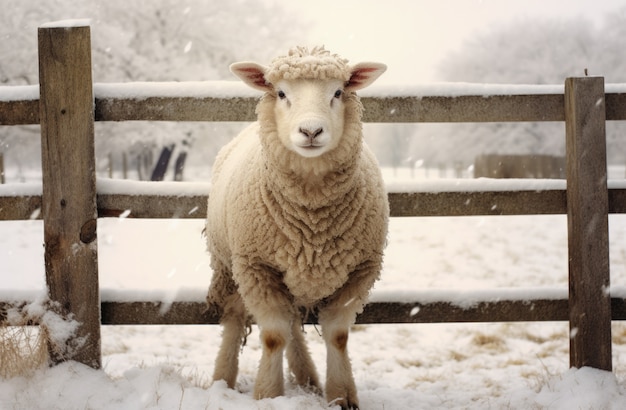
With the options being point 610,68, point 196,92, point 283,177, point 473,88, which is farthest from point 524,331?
point 610,68

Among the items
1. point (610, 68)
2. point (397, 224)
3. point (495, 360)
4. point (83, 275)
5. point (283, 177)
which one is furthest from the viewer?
point (610, 68)

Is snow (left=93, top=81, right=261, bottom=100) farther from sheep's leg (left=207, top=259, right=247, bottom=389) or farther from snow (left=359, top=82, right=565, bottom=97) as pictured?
sheep's leg (left=207, top=259, right=247, bottom=389)

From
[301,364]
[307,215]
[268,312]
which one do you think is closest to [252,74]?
[307,215]

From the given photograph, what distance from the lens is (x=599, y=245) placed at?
10.0 feet

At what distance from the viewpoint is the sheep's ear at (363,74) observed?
273 cm

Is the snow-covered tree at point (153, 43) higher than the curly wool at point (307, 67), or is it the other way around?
the snow-covered tree at point (153, 43)

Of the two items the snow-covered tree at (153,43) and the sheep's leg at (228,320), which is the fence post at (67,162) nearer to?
the sheep's leg at (228,320)

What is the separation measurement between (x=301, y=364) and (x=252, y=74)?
158 centimetres

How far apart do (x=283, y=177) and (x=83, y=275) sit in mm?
1101

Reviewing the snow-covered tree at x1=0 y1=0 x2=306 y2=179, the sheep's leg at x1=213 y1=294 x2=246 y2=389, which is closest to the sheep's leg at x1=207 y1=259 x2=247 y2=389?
the sheep's leg at x1=213 y1=294 x2=246 y2=389

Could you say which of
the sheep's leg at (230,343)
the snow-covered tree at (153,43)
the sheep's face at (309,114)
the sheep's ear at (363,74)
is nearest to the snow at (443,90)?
the sheep's ear at (363,74)

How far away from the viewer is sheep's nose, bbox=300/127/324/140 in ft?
7.89

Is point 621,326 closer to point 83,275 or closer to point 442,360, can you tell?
point 442,360

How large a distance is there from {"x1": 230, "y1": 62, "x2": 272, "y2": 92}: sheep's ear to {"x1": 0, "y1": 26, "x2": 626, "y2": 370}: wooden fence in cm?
29
